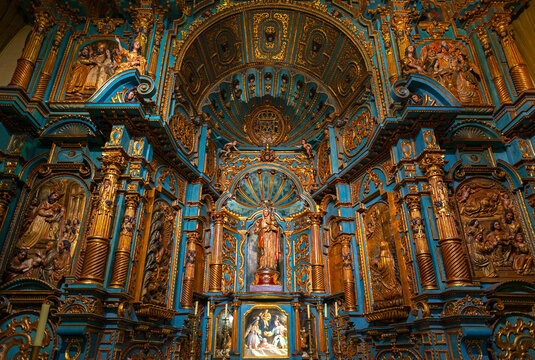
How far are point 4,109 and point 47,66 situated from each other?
219cm

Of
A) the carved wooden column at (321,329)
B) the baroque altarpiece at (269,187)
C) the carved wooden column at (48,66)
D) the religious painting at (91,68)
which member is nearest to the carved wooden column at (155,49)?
the baroque altarpiece at (269,187)

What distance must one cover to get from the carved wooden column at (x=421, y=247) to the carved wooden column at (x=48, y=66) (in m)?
9.86

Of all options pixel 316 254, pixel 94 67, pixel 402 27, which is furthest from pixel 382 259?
pixel 94 67

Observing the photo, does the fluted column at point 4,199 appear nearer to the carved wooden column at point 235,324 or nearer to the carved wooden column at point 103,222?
the carved wooden column at point 103,222

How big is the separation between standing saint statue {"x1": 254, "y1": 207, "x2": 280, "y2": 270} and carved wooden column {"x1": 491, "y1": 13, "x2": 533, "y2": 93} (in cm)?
822

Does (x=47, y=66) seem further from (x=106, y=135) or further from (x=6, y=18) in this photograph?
(x=106, y=135)

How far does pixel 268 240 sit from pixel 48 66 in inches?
330

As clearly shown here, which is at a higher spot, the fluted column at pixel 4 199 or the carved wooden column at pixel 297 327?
the fluted column at pixel 4 199

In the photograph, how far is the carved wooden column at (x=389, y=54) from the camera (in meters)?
10.1

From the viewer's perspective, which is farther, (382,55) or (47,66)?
(382,55)

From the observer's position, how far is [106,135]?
29.6 feet

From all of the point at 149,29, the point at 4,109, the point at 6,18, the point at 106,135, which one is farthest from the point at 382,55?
the point at 6,18

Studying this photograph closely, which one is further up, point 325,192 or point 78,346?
point 325,192

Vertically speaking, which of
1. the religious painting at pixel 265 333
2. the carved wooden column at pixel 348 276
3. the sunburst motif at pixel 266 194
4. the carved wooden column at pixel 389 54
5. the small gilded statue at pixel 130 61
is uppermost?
the carved wooden column at pixel 389 54
